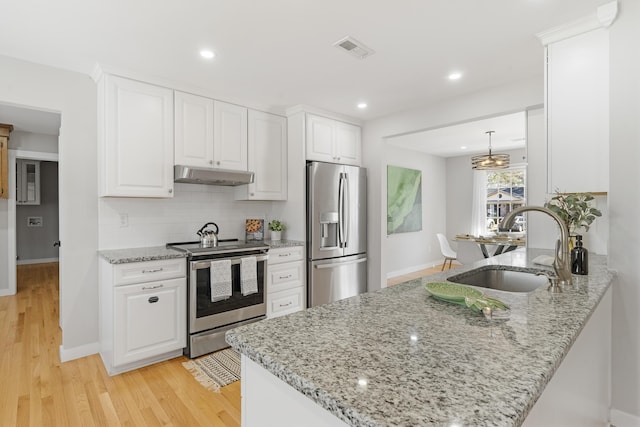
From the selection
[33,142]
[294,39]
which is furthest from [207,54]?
[33,142]

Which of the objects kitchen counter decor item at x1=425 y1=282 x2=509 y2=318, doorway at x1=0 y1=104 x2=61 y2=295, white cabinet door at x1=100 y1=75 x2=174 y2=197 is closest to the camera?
kitchen counter decor item at x1=425 y1=282 x2=509 y2=318

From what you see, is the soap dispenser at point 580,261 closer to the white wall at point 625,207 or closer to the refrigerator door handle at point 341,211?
the white wall at point 625,207

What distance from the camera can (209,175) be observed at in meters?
3.07

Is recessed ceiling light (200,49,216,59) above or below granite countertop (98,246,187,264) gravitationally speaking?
above

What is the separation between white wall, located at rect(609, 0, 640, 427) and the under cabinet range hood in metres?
2.84

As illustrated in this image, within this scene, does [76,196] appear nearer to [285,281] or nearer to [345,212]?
[285,281]

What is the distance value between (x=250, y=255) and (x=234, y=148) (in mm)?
1133

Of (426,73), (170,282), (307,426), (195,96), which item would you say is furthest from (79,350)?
(426,73)

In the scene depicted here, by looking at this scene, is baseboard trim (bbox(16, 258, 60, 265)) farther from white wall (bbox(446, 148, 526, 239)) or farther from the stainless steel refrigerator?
white wall (bbox(446, 148, 526, 239))

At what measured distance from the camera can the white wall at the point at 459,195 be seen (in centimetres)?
699

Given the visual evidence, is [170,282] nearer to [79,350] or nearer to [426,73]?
[79,350]

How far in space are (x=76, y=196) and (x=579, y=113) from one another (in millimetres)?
3784

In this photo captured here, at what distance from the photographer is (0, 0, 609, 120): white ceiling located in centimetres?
191

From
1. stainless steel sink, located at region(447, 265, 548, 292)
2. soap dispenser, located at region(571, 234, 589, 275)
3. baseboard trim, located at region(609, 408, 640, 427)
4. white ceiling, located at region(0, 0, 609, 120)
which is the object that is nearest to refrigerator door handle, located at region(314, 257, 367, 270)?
white ceiling, located at region(0, 0, 609, 120)
